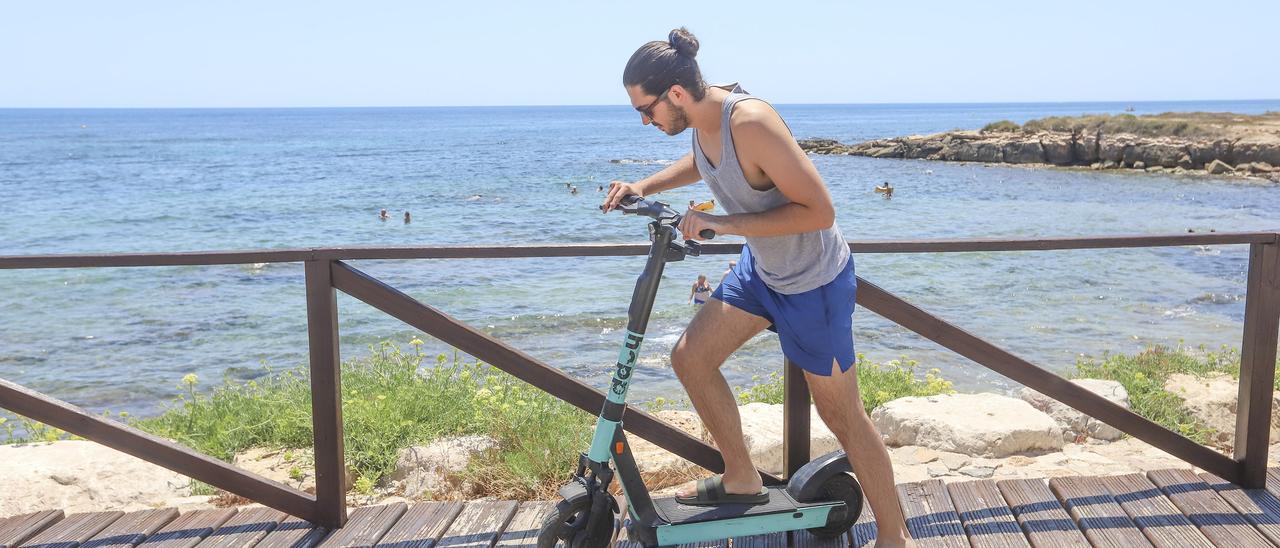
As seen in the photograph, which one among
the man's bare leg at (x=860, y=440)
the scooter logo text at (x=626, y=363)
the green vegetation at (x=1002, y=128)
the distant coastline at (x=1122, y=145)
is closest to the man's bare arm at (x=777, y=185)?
the scooter logo text at (x=626, y=363)

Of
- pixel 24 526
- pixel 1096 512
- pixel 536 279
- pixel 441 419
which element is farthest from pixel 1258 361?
pixel 536 279

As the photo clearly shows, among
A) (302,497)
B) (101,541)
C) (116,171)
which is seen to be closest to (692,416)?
(302,497)

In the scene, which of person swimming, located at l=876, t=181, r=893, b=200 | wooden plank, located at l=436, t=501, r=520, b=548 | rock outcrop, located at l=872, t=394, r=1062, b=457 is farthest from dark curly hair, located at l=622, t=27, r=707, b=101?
person swimming, located at l=876, t=181, r=893, b=200

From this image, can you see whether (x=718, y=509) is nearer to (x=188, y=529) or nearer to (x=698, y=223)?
(x=698, y=223)

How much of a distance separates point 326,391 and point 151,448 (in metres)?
0.63

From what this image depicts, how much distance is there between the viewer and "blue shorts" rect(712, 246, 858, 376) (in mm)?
2846

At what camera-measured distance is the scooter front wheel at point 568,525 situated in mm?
2857

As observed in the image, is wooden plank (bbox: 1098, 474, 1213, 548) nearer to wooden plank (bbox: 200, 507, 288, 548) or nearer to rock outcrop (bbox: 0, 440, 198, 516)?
wooden plank (bbox: 200, 507, 288, 548)

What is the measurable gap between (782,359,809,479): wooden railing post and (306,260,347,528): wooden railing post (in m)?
1.58

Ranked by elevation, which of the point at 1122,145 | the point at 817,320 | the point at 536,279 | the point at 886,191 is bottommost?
the point at 536,279

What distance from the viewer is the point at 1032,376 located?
360 centimetres

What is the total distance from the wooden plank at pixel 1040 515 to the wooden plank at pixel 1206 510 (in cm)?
44

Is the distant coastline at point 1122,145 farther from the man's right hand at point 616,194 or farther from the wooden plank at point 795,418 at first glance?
the man's right hand at point 616,194

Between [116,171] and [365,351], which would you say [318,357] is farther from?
[116,171]
